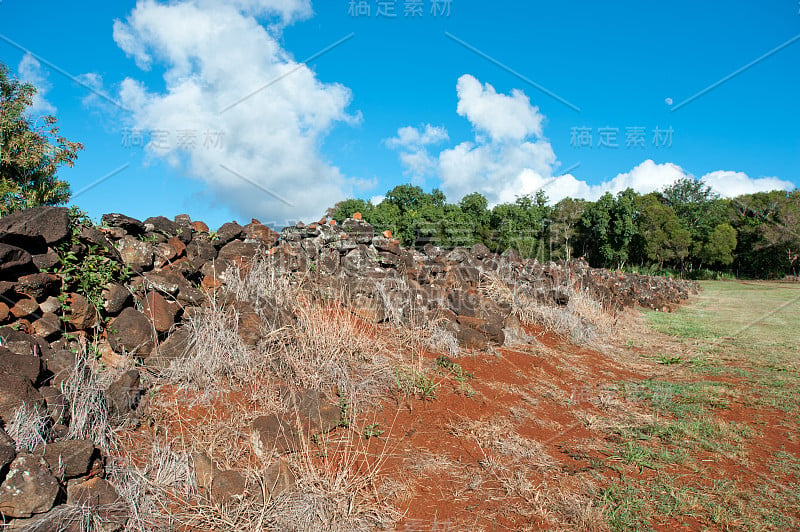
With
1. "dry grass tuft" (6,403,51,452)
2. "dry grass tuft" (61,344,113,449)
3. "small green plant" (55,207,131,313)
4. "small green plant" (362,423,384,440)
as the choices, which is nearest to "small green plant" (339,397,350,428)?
"small green plant" (362,423,384,440)

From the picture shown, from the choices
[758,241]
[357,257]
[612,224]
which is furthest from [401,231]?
[758,241]

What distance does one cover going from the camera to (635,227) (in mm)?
44000

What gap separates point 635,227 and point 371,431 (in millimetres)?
46523

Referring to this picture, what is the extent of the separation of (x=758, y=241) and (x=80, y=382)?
52.0 metres

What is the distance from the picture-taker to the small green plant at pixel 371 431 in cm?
410

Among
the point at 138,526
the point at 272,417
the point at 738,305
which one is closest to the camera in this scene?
the point at 138,526

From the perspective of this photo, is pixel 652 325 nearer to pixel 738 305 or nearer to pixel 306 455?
pixel 738 305

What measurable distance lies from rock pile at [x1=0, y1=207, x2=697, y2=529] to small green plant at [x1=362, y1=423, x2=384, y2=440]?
1.05ft

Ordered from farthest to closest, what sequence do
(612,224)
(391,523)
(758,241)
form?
(612,224)
(758,241)
(391,523)

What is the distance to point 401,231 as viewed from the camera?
37219mm

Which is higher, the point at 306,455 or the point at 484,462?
the point at 306,455

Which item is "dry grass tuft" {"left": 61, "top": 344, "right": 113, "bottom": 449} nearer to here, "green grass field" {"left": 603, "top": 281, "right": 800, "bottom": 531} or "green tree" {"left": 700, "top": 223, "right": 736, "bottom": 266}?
"green grass field" {"left": 603, "top": 281, "right": 800, "bottom": 531}

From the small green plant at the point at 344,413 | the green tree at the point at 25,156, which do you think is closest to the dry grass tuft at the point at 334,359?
the small green plant at the point at 344,413

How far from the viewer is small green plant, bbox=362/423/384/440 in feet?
13.4
